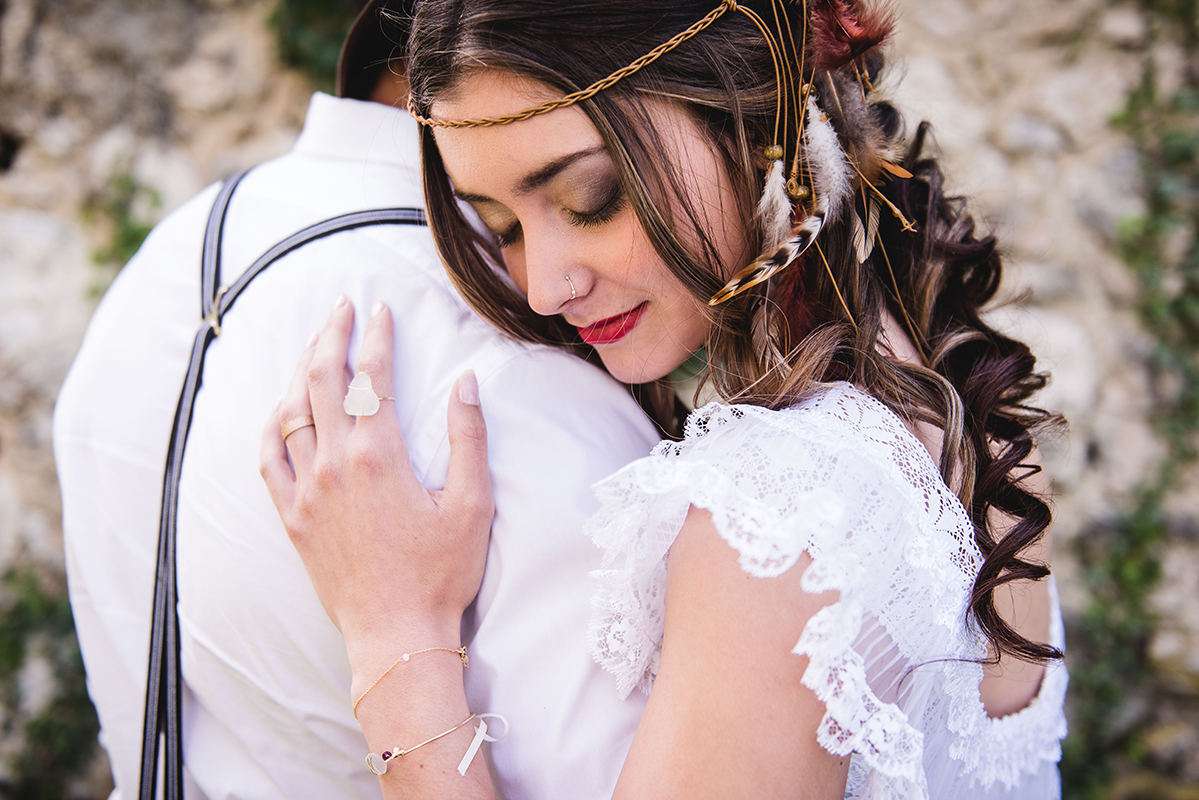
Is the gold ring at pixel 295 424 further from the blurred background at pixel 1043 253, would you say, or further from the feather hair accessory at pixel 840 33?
the blurred background at pixel 1043 253

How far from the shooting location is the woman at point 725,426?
0.99 meters

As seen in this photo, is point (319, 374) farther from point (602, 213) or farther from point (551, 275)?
point (602, 213)

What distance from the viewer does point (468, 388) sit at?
3.98ft

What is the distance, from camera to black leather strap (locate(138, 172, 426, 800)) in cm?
138

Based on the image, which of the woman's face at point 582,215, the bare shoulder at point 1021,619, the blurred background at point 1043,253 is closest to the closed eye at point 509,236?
the woman's face at point 582,215

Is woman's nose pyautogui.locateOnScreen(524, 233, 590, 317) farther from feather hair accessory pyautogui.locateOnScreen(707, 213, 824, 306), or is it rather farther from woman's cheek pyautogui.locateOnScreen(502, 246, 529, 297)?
feather hair accessory pyautogui.locateOnScreen(707, 213, 824, 306)

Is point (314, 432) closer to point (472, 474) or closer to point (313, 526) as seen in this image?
point (313, 526)

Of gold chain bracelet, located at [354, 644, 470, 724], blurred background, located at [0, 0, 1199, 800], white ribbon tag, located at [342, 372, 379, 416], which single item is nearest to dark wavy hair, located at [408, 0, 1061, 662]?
white ribbon tag, located at [342, 372, 379, 416]

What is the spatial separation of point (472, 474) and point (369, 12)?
1079mm

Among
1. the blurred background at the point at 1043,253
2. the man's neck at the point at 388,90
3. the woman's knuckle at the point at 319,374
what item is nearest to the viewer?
the woman's knuckle at the point at 319,374

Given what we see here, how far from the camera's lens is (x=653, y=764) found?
1009 millimetres

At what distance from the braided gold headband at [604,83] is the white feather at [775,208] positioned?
0.26 metres

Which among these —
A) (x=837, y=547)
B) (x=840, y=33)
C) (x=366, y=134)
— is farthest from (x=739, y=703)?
(x=366, y=134)

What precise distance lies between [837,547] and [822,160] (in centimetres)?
72
